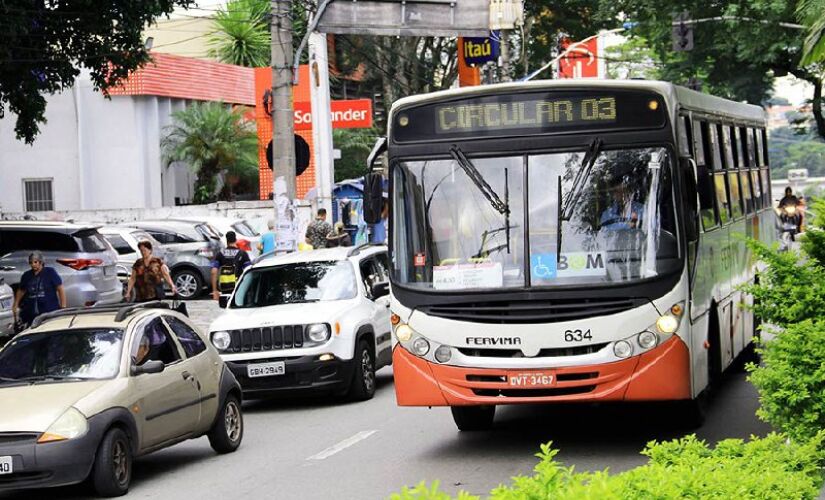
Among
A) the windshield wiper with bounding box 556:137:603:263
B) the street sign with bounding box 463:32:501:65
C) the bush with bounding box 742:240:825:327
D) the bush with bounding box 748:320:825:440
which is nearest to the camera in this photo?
the bush with bounding box 748:320:825:440

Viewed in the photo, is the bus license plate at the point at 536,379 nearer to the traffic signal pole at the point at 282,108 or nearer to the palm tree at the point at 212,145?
the traffic signal pole at the point at 282,108

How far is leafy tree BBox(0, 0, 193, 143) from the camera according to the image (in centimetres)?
2158

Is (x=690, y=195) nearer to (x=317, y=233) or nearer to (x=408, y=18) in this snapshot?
(x=317, y=233)

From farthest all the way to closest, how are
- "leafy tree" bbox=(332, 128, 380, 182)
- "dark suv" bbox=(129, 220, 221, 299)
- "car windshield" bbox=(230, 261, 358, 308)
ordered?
"leafy tree" bbox=(332, 128, 380, 182) → "dark suv" bbox=(129, 220, 221, 299) → "car windshield" bbox=(230, 261, 358, 308)

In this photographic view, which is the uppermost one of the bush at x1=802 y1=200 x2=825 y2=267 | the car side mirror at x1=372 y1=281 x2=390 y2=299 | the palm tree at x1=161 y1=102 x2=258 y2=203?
the palm tree at x1=161 y1=102 x2=258 y2=203

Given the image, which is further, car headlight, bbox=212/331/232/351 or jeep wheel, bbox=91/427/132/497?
car headlight, bbox=212/331/232/351

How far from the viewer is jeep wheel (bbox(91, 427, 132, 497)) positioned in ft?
36.6

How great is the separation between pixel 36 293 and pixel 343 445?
802 cm

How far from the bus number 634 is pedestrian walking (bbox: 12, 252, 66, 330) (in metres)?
10.3

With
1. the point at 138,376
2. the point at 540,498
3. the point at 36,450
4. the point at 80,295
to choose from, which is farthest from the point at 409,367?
the point at 80,295

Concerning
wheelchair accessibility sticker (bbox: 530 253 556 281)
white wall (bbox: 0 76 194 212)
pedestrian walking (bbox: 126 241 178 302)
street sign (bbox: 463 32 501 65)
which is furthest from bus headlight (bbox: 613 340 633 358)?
white wall (bbox: 0 76 194 212)

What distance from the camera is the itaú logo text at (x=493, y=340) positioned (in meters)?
11.9

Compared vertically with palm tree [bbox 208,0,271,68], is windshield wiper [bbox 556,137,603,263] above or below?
below

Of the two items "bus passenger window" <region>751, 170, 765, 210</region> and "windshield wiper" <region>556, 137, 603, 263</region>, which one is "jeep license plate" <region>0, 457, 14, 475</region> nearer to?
"windshield wiper" <region>556, 137, 603, 263</region>
